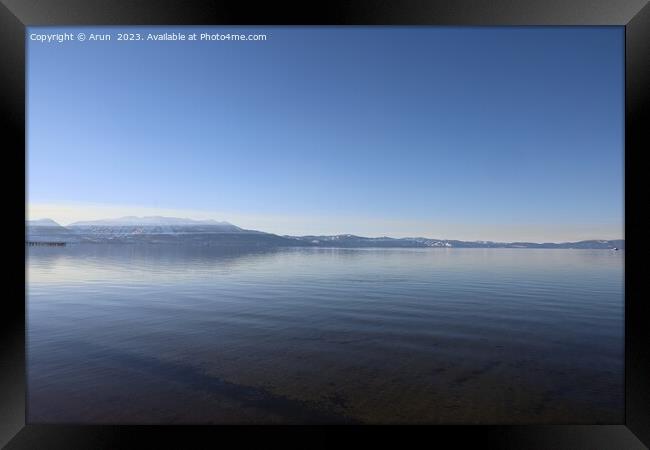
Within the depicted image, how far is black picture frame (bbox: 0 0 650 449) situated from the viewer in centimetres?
450

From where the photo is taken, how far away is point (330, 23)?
15.9ft

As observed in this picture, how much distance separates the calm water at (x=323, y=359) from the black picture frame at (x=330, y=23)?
2.24 feet

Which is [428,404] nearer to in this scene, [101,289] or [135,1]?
[135,1]

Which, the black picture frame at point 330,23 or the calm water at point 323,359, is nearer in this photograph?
the black picture frame at point 330,23

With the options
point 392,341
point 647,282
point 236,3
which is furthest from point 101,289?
point 647,282

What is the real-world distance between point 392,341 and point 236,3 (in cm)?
794

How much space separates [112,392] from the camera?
19.3 ft

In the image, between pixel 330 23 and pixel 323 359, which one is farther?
pixel 323 359

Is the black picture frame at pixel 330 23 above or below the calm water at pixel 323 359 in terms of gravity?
above

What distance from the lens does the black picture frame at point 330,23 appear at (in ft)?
14.8

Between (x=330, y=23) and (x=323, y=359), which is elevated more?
(x=330, y=23)

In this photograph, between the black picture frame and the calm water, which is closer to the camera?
the black picture frame

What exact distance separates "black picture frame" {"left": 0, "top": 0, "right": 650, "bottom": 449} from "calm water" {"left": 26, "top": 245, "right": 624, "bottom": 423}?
2.24 ft

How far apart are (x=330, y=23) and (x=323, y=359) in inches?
252
